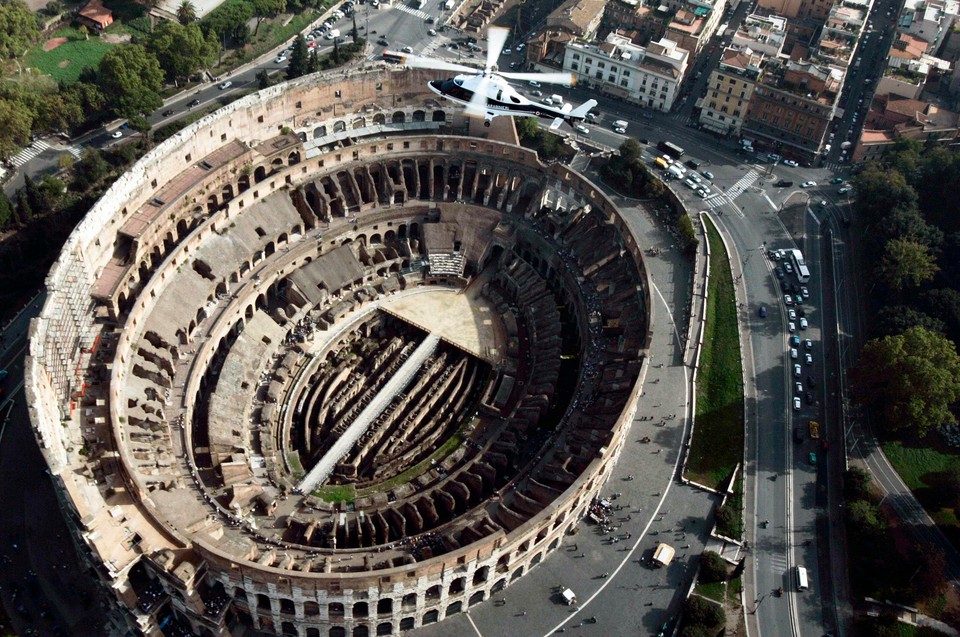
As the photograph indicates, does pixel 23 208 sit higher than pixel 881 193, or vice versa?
pixel 881 193

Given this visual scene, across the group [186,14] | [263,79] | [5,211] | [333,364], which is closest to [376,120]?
[263,79]

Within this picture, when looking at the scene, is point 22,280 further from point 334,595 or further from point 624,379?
point 624,379

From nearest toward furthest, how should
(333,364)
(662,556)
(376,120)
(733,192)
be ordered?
(662,556), (333,364), (376,120), (733,192)

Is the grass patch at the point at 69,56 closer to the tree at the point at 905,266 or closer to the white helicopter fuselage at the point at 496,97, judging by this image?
the white helicopter fuselage at the point at 496,97

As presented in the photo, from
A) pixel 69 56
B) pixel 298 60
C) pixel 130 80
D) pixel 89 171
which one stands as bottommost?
pixel 89 171

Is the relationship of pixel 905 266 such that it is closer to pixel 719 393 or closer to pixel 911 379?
pixel 911 379

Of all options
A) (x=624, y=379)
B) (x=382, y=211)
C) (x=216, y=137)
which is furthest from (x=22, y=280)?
(x=624, y=379)

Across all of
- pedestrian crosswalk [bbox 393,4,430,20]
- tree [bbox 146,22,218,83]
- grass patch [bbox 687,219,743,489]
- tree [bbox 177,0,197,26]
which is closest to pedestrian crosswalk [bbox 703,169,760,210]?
grass patch [bbox 687,219,743,489]

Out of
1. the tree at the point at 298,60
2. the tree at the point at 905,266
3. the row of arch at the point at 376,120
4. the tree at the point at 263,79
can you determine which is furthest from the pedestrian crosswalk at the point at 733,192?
the tree at the point at 263,79
